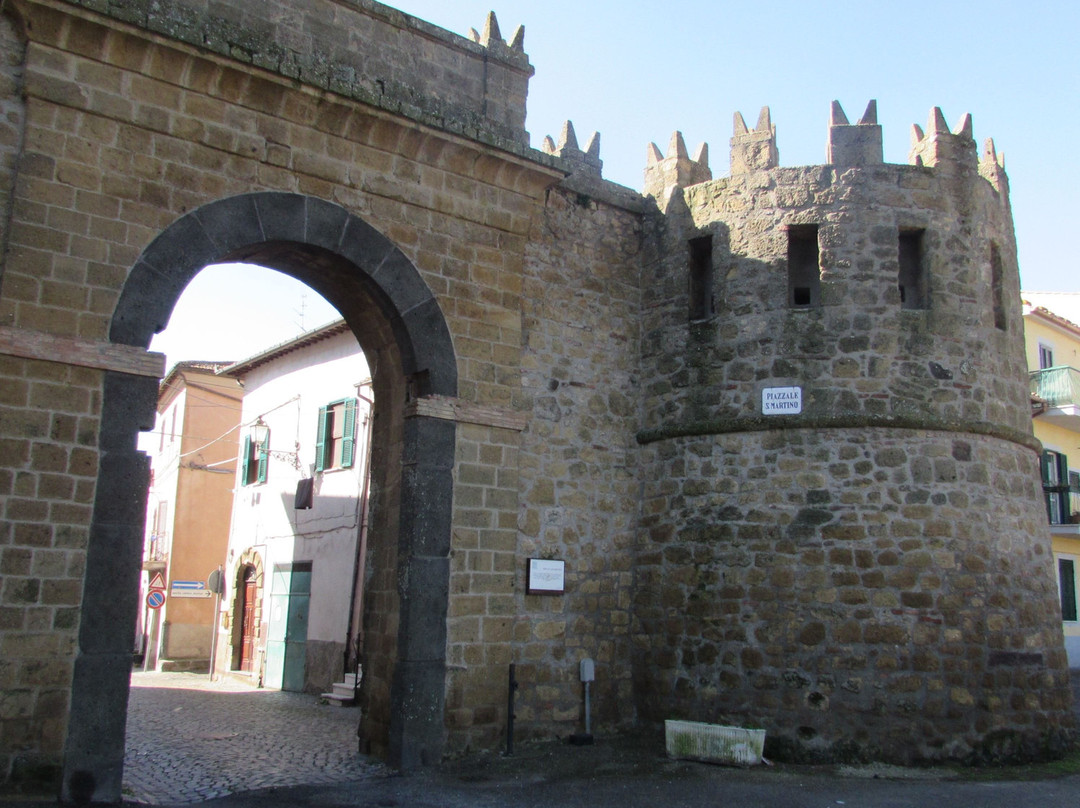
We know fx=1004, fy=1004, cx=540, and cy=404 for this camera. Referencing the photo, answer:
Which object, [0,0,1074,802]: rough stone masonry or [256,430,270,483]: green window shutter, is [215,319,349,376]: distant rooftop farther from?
[0,0,1074,802]: rough stone masonry

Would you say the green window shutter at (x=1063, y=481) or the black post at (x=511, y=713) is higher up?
the green window shutter at (x=1063, y=481)

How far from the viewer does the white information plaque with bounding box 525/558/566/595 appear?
9.65 metres

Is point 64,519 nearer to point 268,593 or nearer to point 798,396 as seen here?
point 798,396

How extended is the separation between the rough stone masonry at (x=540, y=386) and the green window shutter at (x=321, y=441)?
6897 mm

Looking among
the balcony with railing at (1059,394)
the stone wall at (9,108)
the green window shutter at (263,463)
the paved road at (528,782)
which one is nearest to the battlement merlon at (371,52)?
the stone wall at (9,108)

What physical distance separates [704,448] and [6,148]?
6.81 metres

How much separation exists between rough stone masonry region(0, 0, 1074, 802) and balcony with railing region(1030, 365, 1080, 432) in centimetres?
1123

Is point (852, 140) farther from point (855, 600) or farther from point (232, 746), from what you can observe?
point (232, 746)

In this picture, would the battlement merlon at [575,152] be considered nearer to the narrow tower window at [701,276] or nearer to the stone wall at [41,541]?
the narrow tower window at [701,276]

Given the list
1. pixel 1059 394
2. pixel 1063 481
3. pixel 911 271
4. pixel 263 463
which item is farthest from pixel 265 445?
pixel 1063 481

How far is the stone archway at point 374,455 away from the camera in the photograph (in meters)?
7.12

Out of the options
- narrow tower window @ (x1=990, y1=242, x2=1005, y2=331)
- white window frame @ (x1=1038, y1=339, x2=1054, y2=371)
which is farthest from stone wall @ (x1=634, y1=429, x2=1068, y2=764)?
white window frame @ (x1=1038, y1=339, x2=1054, y2=371)

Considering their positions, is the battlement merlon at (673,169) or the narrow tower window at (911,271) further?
the battlement merlon at (673,169)

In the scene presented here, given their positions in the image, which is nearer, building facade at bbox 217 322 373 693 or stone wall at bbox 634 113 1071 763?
stone wall at bbox 634 113 1071 763
